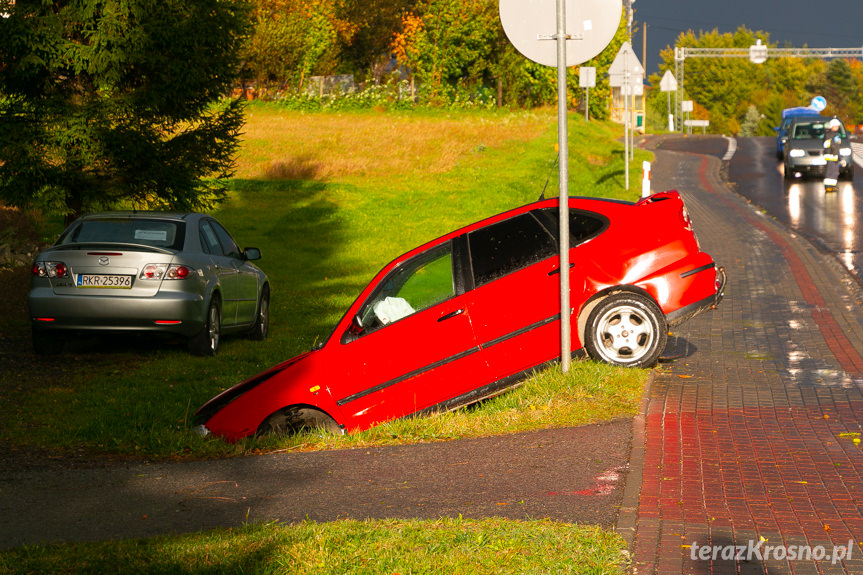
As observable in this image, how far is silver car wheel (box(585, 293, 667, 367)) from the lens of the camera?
9.25m

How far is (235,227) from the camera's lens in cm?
2853

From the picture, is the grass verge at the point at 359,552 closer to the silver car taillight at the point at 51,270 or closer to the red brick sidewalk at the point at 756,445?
the red brick sidewalk at the point at 756,445

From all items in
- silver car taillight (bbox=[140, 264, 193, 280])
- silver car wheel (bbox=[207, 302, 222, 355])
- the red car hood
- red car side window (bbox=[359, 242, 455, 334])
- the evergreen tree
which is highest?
the evergreen tree

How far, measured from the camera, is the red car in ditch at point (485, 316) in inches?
338

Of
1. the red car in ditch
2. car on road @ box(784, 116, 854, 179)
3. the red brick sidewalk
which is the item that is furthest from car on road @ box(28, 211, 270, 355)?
car on road @ box(784, 116, 854, 179)

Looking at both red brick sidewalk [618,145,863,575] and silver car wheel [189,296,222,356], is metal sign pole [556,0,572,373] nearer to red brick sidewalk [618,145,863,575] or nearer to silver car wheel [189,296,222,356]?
red brick sidewalk [618,145,863,575]

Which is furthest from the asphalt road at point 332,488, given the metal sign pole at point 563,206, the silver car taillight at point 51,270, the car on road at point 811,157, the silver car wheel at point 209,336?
the car on road at point 811,157

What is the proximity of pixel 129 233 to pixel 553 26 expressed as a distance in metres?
5.85

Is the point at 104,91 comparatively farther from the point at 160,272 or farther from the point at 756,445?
the point at 756,445

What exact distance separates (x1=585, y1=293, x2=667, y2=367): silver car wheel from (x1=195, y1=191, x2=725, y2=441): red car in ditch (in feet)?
0.03

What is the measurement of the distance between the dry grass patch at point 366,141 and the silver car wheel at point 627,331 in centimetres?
2484

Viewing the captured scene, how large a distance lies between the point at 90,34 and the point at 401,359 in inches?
434

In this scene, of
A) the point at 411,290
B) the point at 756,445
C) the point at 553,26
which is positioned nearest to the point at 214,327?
the point at 411,290

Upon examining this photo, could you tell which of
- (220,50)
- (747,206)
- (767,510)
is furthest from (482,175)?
(767,510)
